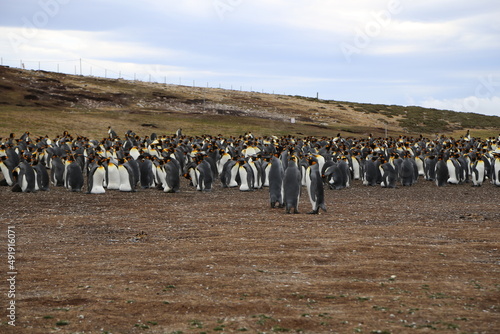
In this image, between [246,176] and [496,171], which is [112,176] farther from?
[496,171]

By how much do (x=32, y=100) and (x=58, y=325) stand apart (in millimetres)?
52148

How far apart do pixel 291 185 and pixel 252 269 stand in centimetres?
531

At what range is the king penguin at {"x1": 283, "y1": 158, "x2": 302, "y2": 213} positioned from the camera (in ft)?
44.3

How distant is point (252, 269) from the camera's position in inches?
327

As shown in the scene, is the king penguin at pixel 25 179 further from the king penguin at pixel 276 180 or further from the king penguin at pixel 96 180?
the king penguin at pixel 276 180

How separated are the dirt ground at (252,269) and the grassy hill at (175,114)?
26.4 m

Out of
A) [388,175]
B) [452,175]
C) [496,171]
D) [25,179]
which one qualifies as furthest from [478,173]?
[25,179]

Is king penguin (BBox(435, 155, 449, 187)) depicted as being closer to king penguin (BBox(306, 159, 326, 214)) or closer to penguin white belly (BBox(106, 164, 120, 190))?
king penguin (BBox(306, 159, 326, 214))

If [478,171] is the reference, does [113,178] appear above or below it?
below

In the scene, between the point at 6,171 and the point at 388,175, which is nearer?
the point at 6,171

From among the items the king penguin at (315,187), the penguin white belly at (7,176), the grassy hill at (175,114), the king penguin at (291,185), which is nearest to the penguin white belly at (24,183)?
the penguin white belly at (7,176)

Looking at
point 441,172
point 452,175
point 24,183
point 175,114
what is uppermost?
point 175,114

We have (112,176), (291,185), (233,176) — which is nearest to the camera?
(291,185)

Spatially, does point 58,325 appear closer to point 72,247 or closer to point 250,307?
point 250,307
